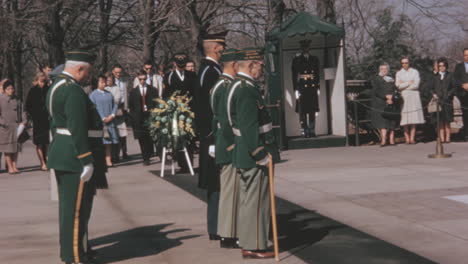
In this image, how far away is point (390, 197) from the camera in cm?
1030

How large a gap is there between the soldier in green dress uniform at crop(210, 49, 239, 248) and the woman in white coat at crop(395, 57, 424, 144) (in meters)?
10.5

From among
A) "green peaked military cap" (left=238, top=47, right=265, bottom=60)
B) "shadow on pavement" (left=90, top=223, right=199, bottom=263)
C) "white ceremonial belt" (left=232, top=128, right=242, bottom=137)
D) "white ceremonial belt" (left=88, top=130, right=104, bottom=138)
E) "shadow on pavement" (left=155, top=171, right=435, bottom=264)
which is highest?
"green peaked military cap" (left=238, top=47, right=265, bottom=60)

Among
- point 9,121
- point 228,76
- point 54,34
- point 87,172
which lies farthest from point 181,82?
point 54,34

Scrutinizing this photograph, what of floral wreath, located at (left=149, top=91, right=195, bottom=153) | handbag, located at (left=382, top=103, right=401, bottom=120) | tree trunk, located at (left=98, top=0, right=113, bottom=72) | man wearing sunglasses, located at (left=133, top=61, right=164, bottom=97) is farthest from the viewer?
tree trunk, located at (left=98, top=0, right=113, bottom=72)

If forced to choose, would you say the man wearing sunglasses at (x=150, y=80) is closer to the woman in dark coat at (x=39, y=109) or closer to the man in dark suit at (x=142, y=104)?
the man in dark suit at (x=142, y=104)

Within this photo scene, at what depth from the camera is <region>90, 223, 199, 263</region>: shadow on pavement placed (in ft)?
24.9

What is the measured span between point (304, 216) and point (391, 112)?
866cm

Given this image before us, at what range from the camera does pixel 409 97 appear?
58.2 feet

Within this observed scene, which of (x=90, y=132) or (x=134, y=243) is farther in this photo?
(x=134, y=243)

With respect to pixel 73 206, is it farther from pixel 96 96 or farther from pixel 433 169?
pixel 96 96

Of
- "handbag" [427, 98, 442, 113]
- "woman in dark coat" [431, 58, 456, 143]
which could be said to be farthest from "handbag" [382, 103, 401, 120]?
"woman in dark coat" [431, 58, 456, 143]

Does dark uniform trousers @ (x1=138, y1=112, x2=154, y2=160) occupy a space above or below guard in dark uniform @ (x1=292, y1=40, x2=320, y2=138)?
below

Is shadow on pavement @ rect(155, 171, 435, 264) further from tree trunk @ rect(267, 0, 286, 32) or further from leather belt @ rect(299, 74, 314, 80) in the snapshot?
tree trunk @ rect(267, 0, 286, 32)

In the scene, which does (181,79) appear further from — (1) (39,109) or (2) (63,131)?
(2) (63,131)
